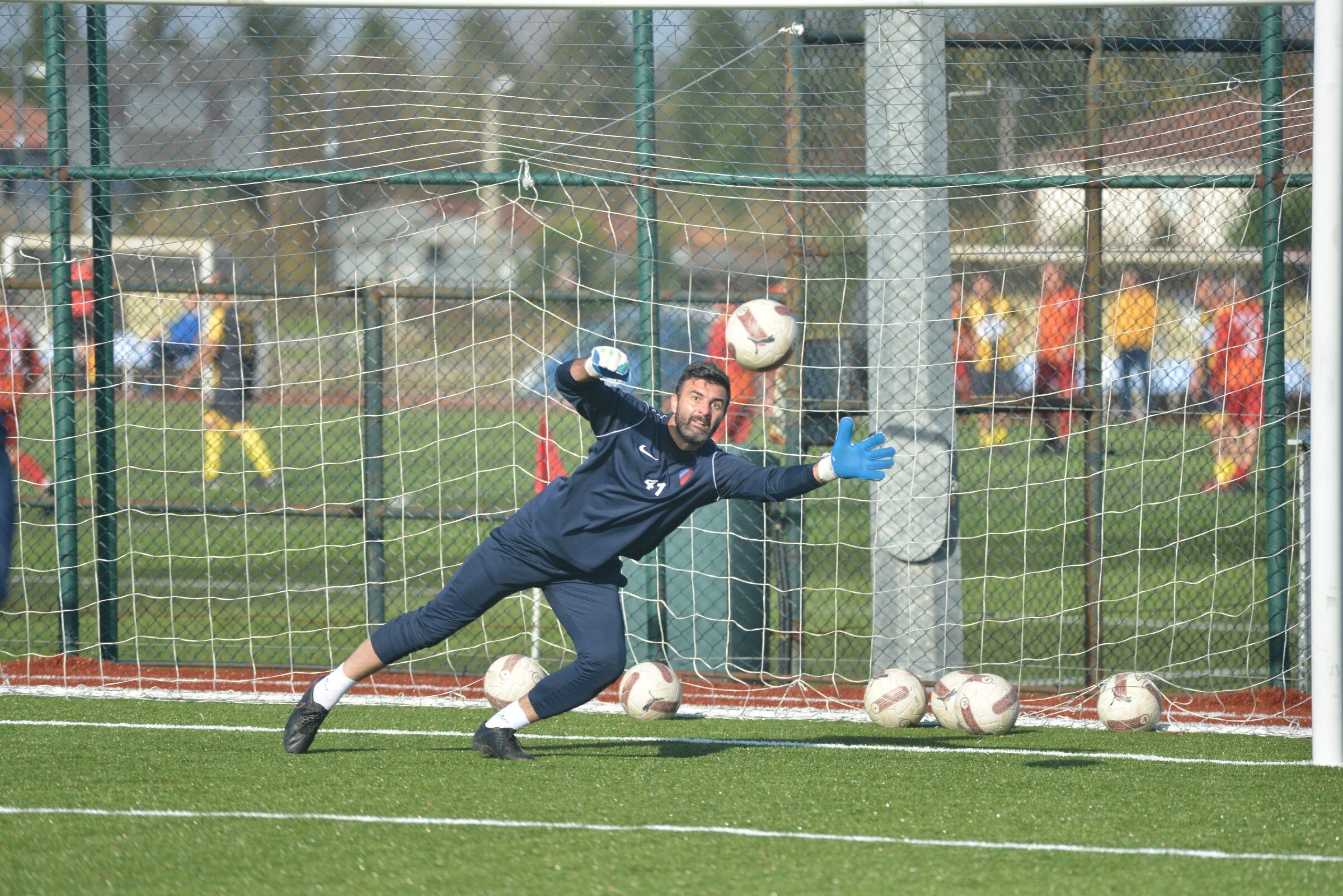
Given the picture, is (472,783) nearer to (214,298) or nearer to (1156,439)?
(214,298)

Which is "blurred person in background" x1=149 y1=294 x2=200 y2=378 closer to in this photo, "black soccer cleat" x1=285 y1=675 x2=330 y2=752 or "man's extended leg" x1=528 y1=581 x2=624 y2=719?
"black soccer cleat" x1=285 y1=675 x2=330 y2=752

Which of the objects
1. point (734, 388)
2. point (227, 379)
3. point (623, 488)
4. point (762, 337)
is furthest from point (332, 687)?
point (227, 379)

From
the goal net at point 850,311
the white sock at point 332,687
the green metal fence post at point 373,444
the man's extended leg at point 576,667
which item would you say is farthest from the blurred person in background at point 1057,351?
the white sock at point 332,687

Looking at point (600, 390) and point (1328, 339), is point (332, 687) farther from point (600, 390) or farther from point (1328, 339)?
point (1328, 339)

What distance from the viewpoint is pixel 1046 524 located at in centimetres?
1341

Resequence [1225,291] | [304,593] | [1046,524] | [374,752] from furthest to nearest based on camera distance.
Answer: [1046,524]
[1225,291]
[304,593]
[374,752]

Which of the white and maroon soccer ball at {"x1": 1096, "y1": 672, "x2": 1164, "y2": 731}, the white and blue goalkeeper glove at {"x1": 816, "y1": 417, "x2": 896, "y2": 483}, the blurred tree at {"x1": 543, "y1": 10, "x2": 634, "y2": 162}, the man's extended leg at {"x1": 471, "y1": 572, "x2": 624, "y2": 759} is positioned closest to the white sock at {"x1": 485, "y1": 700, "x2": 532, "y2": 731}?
the man's extended leg at {"x1": 471, "y1": 572, "x2": 624, "y2": 759}

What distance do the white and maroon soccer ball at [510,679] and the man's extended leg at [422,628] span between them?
1193 mm

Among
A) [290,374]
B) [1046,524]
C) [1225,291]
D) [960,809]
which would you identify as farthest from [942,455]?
[290,374]

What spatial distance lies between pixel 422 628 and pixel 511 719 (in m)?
0.52

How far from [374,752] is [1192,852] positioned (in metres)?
3.24

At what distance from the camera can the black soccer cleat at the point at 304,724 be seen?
5781 millimetres

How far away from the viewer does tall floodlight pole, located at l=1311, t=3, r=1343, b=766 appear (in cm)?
565

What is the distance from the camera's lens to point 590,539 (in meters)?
5.71
